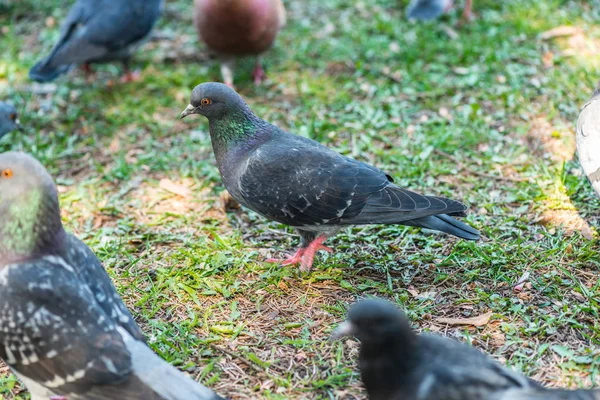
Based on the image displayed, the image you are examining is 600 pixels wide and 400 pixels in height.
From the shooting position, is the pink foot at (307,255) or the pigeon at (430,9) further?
the pigeon at (430,9)

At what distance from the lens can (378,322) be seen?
3.01 m

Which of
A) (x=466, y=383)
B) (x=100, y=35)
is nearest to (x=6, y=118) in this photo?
(x=100, y=35)

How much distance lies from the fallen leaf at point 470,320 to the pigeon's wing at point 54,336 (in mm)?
1998

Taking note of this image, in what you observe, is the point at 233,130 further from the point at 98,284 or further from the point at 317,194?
the point at 98,284

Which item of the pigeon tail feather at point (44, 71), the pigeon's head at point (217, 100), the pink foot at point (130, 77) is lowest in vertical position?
the pink foot at point (130, 77)

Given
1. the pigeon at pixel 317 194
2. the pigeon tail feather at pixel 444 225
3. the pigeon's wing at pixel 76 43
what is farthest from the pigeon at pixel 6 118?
the pigeon tail feather at pixel 444 225

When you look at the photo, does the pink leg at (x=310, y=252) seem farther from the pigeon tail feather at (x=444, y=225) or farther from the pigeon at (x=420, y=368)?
the pigeon at (x=420, y=368)

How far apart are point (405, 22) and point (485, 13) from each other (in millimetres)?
1025

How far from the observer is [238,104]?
468cm

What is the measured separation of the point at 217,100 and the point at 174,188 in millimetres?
1239

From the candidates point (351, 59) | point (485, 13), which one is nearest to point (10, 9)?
point (351, 59)

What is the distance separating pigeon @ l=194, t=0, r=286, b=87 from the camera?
6738 millimetres

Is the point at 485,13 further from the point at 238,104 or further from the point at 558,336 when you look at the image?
the point at 558,336

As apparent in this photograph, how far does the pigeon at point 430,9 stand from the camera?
311 inches
